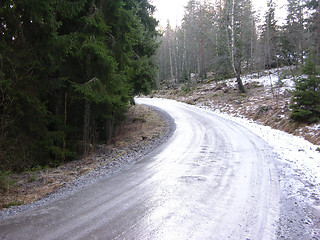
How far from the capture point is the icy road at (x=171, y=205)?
3330 millimetres

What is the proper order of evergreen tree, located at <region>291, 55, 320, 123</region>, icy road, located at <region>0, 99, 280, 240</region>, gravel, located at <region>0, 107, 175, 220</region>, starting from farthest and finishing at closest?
evergreen tree, located at <region>291, 55, 320, 123</region>, gravel, located at <region>0, 107, 175, 220</region>, icy road, located at <region>0, 99, 280, 240</region>

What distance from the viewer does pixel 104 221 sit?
11.9 feet

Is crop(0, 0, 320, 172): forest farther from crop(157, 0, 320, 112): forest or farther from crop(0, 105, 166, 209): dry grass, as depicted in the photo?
crop(0, 105, 166, 209): dry grass

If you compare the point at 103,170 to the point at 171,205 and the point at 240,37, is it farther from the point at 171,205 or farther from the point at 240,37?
the point at 240,37

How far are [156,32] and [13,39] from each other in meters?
11.0

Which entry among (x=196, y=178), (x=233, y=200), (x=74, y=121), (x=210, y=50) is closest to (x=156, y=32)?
(x=74, y=121)

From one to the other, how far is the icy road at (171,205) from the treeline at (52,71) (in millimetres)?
3073

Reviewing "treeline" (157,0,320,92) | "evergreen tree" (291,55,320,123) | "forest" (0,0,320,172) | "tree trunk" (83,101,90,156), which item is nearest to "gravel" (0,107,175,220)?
"tree trunk" (83,101,90,156)

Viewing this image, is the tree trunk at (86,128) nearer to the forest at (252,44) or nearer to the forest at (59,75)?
the forest at (59,75)

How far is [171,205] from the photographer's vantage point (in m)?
4.15

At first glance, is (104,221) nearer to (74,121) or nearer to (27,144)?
(27,144)

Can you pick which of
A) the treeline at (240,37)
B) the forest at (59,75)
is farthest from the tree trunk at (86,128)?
the treeline at (240,37)

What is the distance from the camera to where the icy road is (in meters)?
3.33

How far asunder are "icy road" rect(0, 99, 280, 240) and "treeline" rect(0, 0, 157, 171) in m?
3.07
